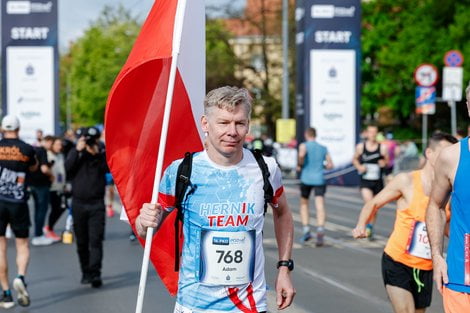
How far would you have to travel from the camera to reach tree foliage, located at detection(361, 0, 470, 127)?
52.3 m

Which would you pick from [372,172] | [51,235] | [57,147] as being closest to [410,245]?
[372,172]

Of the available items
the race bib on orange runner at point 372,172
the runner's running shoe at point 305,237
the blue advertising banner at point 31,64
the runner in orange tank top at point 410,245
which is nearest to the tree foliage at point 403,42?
the blue advertising banner at point 31,64

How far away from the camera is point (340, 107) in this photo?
98.2ft

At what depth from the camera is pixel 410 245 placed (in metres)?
6.71

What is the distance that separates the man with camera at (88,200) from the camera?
1070 centimetres

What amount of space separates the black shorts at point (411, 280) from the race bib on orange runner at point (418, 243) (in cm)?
11

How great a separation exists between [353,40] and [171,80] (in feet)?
85.3

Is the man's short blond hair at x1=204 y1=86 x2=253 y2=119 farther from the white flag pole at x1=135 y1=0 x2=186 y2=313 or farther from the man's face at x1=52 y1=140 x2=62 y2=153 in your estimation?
the man's face at x1=52 y1=140 x2=62 y2=153

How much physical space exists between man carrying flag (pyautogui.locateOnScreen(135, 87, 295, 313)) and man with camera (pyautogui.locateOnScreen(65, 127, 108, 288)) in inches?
242

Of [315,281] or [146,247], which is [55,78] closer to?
[315,281]

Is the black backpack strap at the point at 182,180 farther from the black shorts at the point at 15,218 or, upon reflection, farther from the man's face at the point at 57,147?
the man's face at the point at 57,147

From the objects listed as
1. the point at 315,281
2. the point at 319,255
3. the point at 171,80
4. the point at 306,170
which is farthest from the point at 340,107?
the point at 171,80

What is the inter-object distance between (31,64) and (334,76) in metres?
9.34

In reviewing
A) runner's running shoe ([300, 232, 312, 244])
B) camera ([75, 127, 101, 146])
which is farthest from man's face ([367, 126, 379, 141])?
camera ([75, 127, 101, 146])
